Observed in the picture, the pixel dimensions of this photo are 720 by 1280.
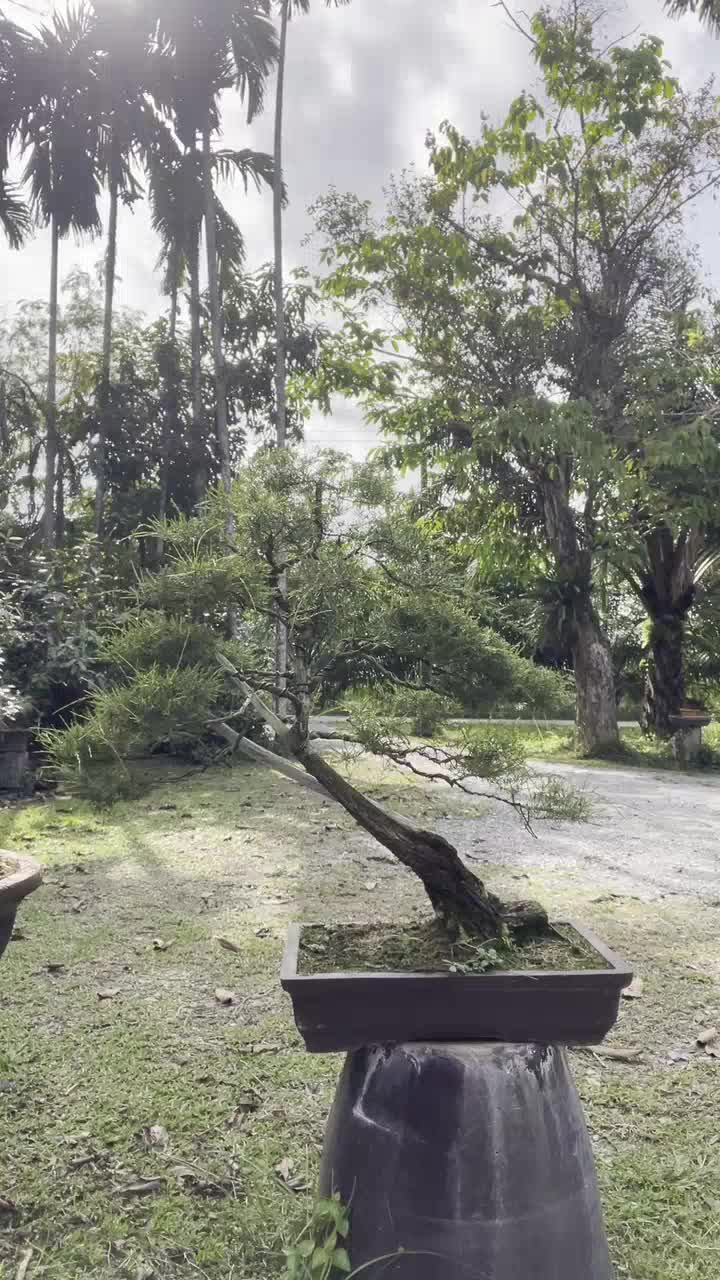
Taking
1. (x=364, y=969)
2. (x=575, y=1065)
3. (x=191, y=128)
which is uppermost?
(x=191, y=128)

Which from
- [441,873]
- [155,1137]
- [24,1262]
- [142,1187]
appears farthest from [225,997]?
[441,873]

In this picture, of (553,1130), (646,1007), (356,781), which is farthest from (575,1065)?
(356,781)

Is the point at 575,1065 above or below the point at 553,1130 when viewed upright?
below

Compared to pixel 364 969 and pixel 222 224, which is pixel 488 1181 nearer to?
pixel 364 969

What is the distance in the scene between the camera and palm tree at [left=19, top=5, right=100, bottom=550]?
13398mm

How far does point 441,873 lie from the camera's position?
7.14 ft

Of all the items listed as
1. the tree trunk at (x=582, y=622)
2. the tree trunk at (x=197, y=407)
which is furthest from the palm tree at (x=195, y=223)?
the tree trunk at (x=582, y=622)

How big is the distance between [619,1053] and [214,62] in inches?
519

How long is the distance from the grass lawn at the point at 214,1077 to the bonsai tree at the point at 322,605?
2.99 ft

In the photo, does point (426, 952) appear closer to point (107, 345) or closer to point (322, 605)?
point (322, 605)

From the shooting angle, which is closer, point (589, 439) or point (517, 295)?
point (589, 439)

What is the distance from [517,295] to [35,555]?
22.8 feet

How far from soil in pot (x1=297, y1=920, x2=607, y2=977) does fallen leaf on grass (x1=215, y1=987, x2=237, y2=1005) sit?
1785 mm

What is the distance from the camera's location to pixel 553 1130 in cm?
191
